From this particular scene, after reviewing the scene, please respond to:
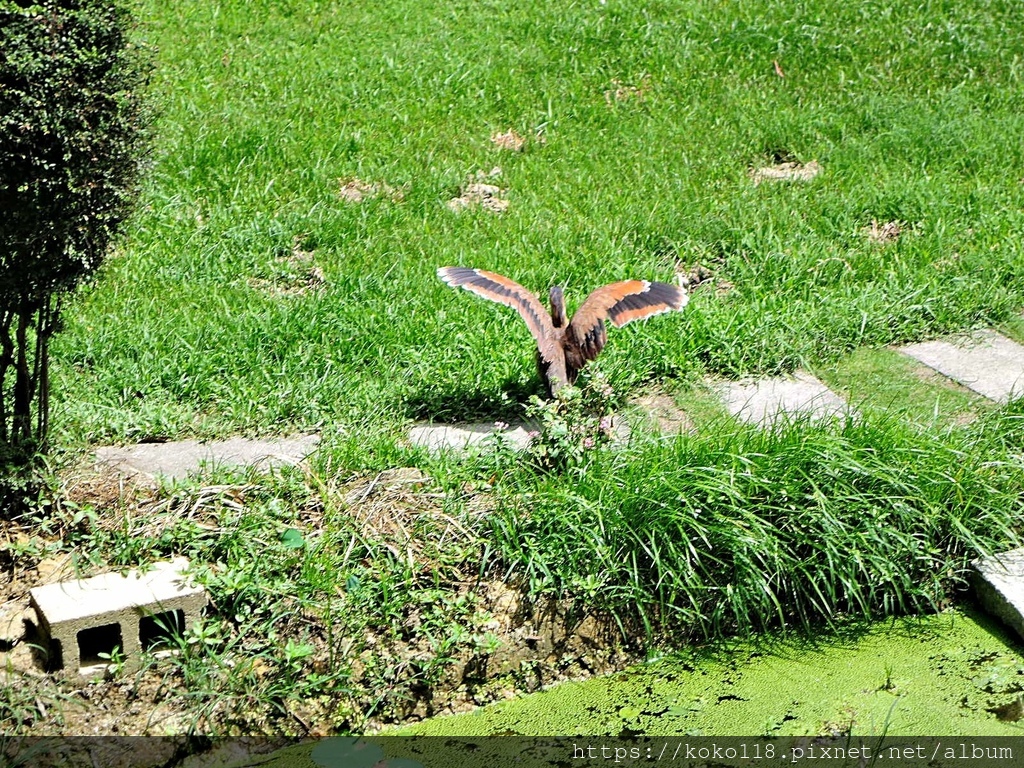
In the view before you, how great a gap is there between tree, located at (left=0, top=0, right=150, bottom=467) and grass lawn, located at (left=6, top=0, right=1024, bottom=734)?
0.31 m

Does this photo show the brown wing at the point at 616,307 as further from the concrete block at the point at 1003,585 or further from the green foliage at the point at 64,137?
the green foliage at the point at 64,137

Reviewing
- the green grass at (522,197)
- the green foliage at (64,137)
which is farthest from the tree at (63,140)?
the green grass at (522,197)

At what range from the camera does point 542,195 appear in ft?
21.9

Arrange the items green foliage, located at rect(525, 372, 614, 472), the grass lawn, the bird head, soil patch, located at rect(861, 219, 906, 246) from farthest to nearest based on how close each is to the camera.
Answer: soil patch, located at rect(861, 219, 906, 246), the bird head, green foliage, located at rect(525, 372, 614, 472), the grass lawn

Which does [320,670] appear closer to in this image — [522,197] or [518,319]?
[518,319]

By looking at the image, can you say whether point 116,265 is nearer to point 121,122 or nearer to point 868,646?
point 121,122

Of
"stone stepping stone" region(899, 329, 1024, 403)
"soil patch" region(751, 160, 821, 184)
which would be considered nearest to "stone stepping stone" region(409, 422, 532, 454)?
"stone stepping stone" region(899, 329, 1024, 403)

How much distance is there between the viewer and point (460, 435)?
478 cm

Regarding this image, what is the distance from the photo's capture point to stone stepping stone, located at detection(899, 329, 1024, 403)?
5168 millimetres

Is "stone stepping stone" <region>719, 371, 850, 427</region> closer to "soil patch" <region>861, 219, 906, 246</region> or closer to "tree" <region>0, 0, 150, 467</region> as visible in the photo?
"soil patch" <region>861, 219, 906, 246</region>

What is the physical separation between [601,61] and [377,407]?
3839 mm

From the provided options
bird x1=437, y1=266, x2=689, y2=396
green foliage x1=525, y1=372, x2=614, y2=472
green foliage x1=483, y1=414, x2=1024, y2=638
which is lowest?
green foliage x1=483, y1=414, x2=1024, y2=638

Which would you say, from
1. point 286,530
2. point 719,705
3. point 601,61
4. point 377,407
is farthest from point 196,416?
point 601,61

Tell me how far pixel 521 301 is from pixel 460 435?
604 millimetres
